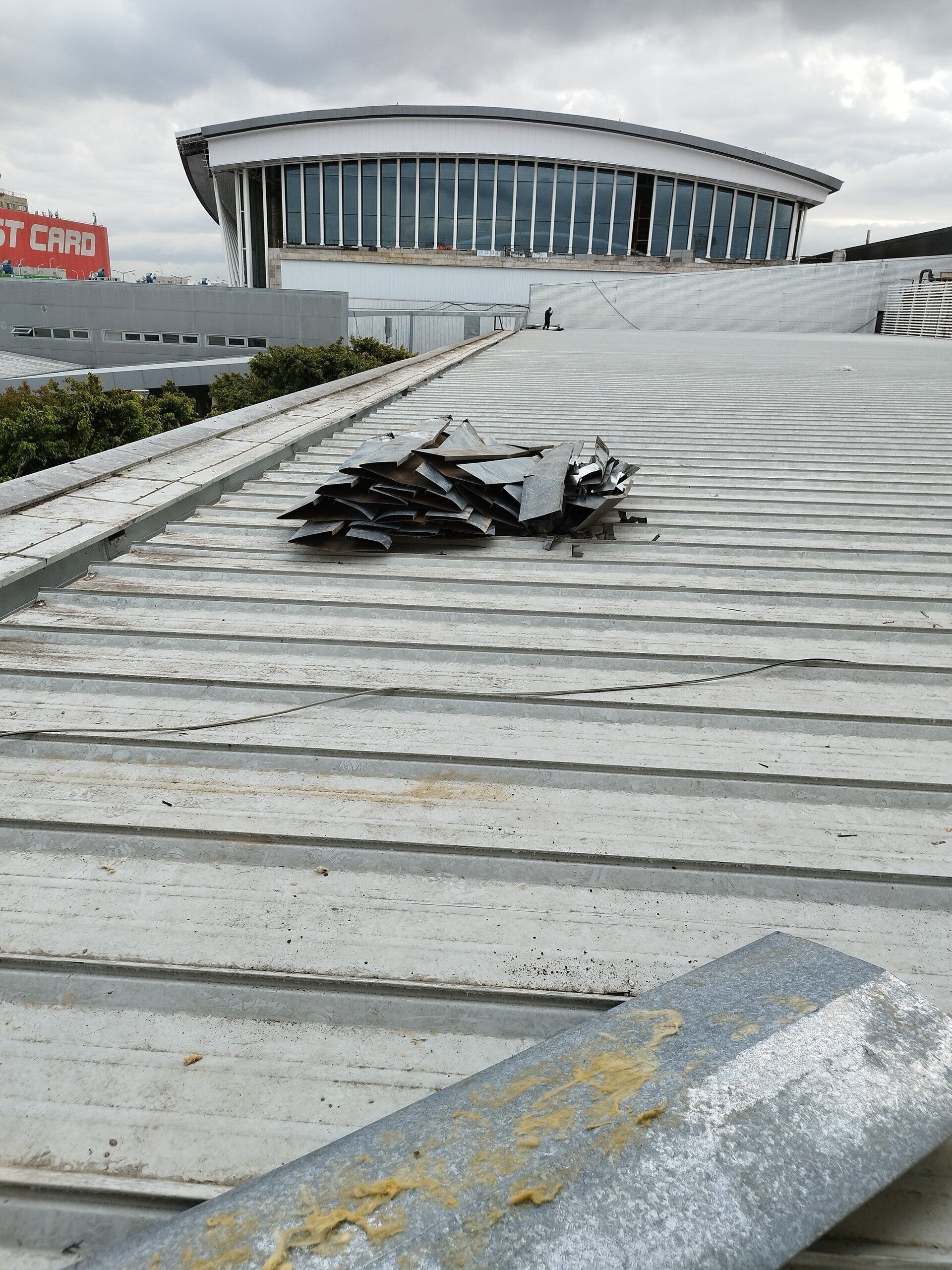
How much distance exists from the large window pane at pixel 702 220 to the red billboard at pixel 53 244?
37.9 meters

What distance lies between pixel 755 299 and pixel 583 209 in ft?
82.4

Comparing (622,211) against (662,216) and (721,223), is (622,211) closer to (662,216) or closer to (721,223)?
(662,216)

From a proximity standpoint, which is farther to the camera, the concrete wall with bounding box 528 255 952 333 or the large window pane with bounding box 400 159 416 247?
the large window pane with bounding box 400 159 416 247

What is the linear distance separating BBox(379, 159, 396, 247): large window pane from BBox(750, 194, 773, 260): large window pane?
23169 mm

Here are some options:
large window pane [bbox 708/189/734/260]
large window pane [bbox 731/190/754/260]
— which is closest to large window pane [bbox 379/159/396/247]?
large window pane [bbox 708/189/734/260]

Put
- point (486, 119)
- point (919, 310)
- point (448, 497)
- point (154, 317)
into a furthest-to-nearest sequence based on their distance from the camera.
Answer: point (486, 119) < point (154, 317) < point (919, 310) < point (448, 497)

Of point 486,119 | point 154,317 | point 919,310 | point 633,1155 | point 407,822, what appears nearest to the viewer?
point 633,1155

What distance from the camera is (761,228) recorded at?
56281 mm

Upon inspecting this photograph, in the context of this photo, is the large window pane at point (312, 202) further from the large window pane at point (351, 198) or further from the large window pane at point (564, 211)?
the large window pane at point (564, 211)

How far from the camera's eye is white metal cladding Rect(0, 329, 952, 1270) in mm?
1439

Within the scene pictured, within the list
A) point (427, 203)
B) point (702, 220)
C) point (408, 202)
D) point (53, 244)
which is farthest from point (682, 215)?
point (53, 244)

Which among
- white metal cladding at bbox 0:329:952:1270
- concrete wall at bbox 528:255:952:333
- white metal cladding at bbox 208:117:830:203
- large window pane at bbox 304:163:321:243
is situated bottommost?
white metal cladding at bbox 0:329:952:1270

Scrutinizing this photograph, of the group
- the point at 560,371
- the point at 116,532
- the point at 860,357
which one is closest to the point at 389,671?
the point at 116,532

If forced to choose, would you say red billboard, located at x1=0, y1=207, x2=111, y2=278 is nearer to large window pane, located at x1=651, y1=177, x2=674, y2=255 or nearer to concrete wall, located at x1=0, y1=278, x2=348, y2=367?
concrete wall, located at x1=0, y1=278, x2=348, y2=367
